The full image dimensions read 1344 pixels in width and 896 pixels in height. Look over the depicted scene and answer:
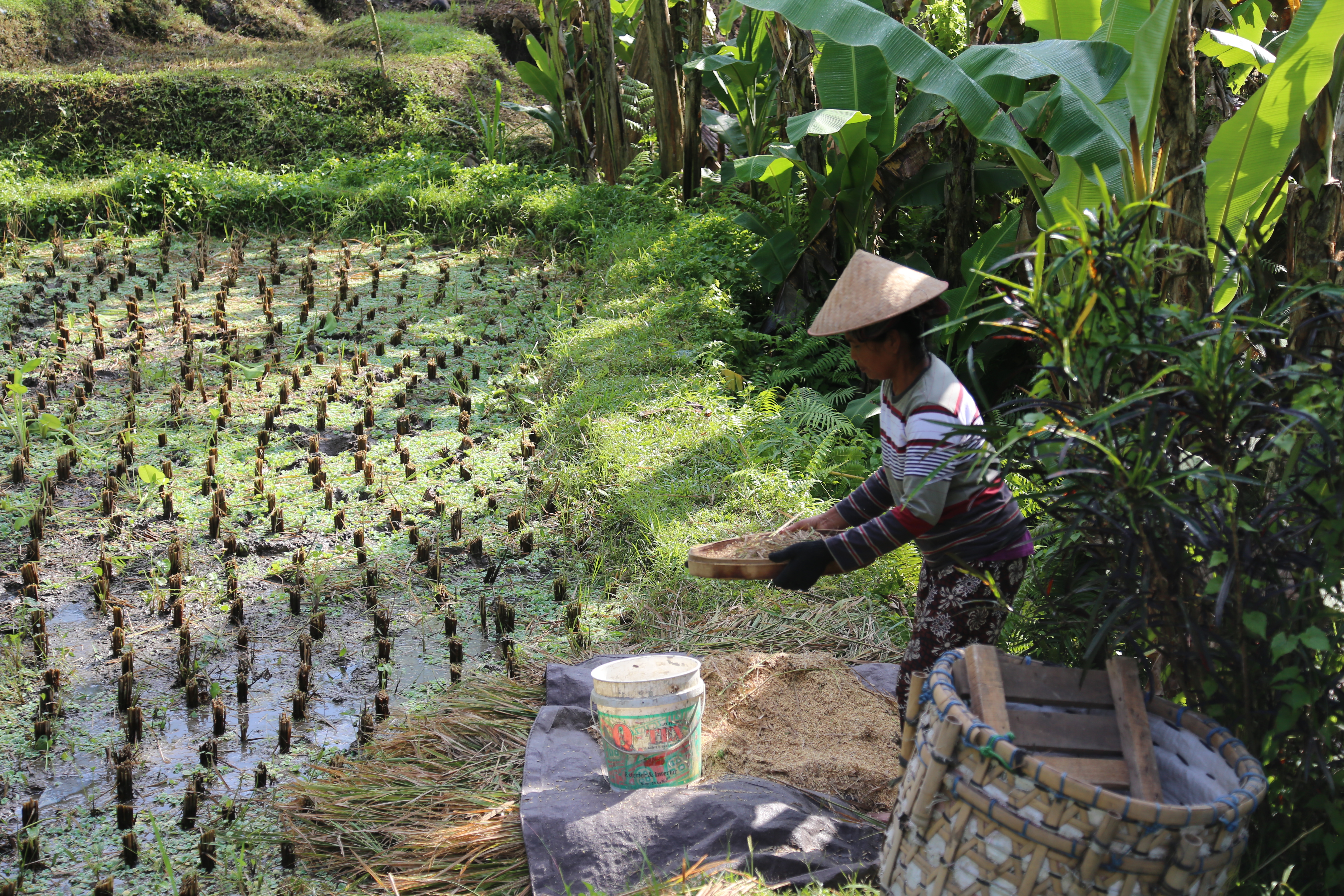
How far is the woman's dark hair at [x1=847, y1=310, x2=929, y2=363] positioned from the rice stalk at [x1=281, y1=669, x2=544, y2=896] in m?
1.55

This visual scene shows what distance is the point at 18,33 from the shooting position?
39.7 feet

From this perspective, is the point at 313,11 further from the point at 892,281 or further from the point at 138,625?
the point at 892,281

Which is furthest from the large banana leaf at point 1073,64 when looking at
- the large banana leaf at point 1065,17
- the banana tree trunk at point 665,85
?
the banana tree trunk at point 665,85

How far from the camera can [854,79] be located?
5.89 m

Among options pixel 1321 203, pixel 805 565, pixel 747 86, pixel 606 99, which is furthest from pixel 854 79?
pixel 606 99

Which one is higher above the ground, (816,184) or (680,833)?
(816,184)

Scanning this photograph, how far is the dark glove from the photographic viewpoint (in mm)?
2541

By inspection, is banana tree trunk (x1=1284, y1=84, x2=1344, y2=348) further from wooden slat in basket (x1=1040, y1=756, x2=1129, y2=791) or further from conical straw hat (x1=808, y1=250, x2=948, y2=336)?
wooden slat in basket (x1=1040, y1=756, x2=1129, y2=791)

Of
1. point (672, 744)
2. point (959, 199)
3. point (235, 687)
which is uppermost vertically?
point (959, 199)

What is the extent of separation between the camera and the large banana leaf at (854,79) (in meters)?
5.82

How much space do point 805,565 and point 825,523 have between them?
1.43ft

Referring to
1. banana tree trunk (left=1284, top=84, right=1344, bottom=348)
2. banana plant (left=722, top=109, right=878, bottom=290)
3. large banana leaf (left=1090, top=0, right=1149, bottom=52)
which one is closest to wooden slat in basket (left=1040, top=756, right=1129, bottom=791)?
banana tree trunk (left=1284, top=84, right=1344, bottom=348)

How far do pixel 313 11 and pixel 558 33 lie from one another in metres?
7.74

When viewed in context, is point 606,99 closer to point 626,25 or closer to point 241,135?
point 626,25
